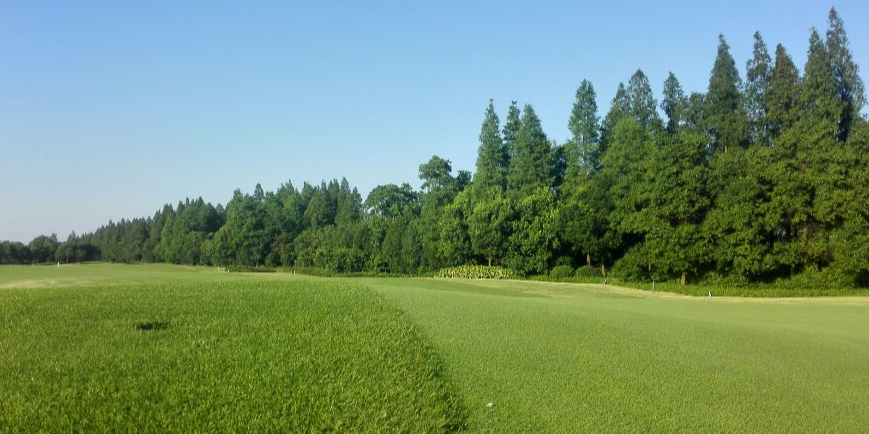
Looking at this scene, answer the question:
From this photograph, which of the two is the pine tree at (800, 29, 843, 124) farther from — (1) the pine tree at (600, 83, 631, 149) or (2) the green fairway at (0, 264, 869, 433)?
(2) the green fairway at (0, 264, 869, 433)

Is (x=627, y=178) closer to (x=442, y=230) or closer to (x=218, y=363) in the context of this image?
(x=442, y=230)

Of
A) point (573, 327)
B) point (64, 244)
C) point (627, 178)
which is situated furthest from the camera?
point (64, 244)

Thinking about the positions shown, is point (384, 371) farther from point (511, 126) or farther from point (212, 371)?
point (511, 126)

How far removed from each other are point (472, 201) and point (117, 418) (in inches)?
1926

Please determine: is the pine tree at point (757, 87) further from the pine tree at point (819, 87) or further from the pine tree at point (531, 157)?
the pine tree at point (531, 157)

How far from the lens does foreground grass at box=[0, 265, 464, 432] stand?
217 inches

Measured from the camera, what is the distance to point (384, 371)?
726 centimetres

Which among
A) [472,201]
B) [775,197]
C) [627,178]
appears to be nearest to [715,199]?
[775,197]

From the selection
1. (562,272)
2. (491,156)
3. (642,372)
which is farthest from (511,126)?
(642,372)

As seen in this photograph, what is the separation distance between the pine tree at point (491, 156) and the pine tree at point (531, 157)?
1981 mm

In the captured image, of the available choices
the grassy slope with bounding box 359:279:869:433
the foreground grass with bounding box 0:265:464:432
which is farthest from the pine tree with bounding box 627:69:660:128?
the foreground grass with bounding box 0:265:464:432

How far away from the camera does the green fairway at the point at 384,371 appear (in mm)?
5801

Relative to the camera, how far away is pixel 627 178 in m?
44.6

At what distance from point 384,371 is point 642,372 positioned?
386 cm
